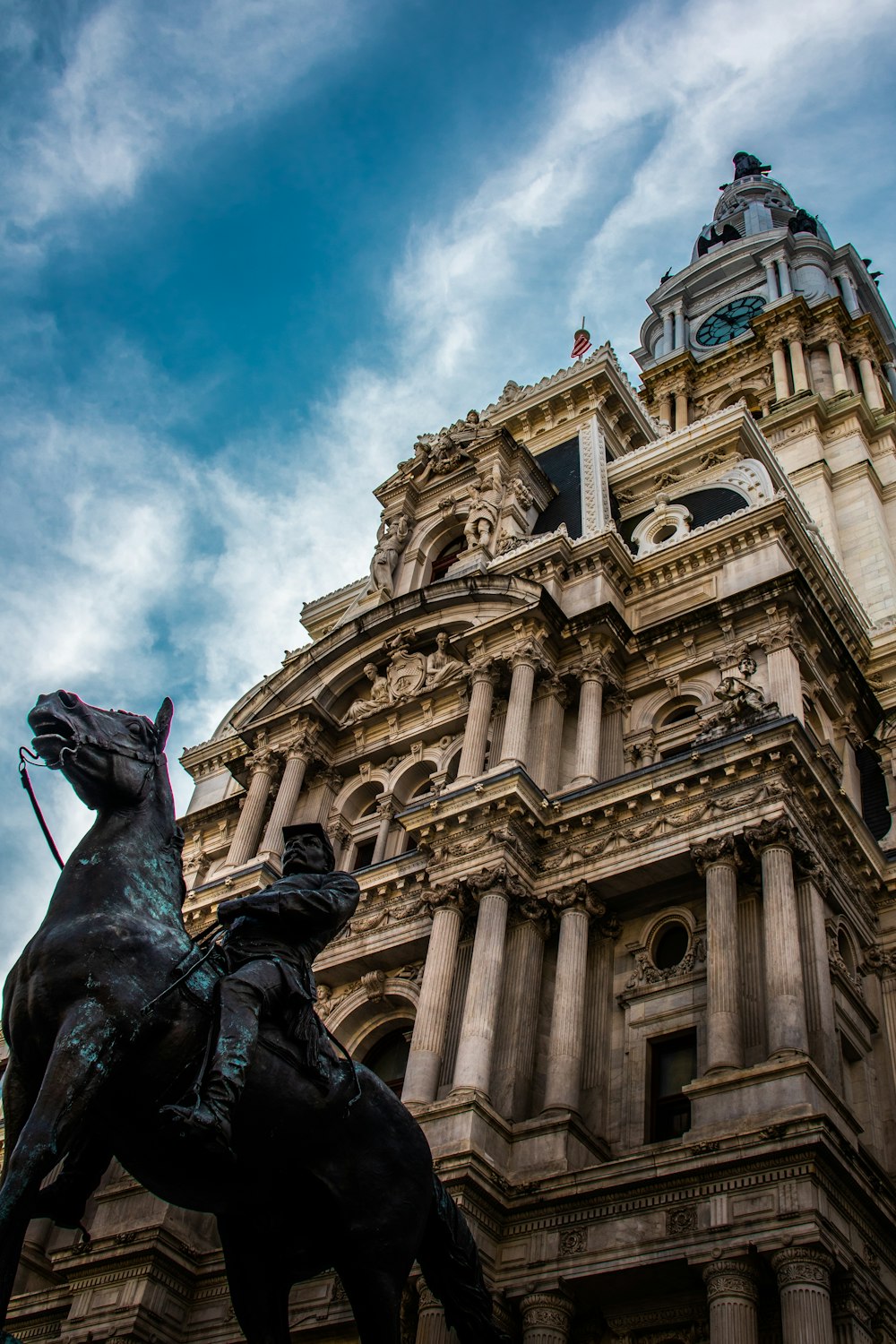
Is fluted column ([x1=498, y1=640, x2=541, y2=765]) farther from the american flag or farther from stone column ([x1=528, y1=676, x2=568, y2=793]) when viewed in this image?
the american flag

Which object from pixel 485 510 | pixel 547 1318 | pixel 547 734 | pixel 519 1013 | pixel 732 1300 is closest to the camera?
pixel 732 1300

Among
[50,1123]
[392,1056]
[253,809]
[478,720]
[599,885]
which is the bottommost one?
[50,1123]

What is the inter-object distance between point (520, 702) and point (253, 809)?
722cm

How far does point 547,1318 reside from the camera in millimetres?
17688

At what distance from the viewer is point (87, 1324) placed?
2102cm

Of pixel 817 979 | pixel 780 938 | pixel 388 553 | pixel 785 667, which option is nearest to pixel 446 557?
pixel 388 553

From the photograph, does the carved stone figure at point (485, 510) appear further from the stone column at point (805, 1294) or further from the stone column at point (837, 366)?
the stone column at point (837, 366)

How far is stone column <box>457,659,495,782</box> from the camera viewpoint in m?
26.4

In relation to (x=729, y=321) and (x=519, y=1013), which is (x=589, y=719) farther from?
(x=729, y=321)

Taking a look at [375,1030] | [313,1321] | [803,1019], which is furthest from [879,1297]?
[375,1030]

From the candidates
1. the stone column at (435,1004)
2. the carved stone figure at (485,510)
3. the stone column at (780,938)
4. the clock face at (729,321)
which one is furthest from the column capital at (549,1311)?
the clock face at (729,321)

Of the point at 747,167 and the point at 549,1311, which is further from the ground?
the point at 747,167

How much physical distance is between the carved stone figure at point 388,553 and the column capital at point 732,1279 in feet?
67.2

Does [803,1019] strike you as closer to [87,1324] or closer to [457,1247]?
[457,1247]
